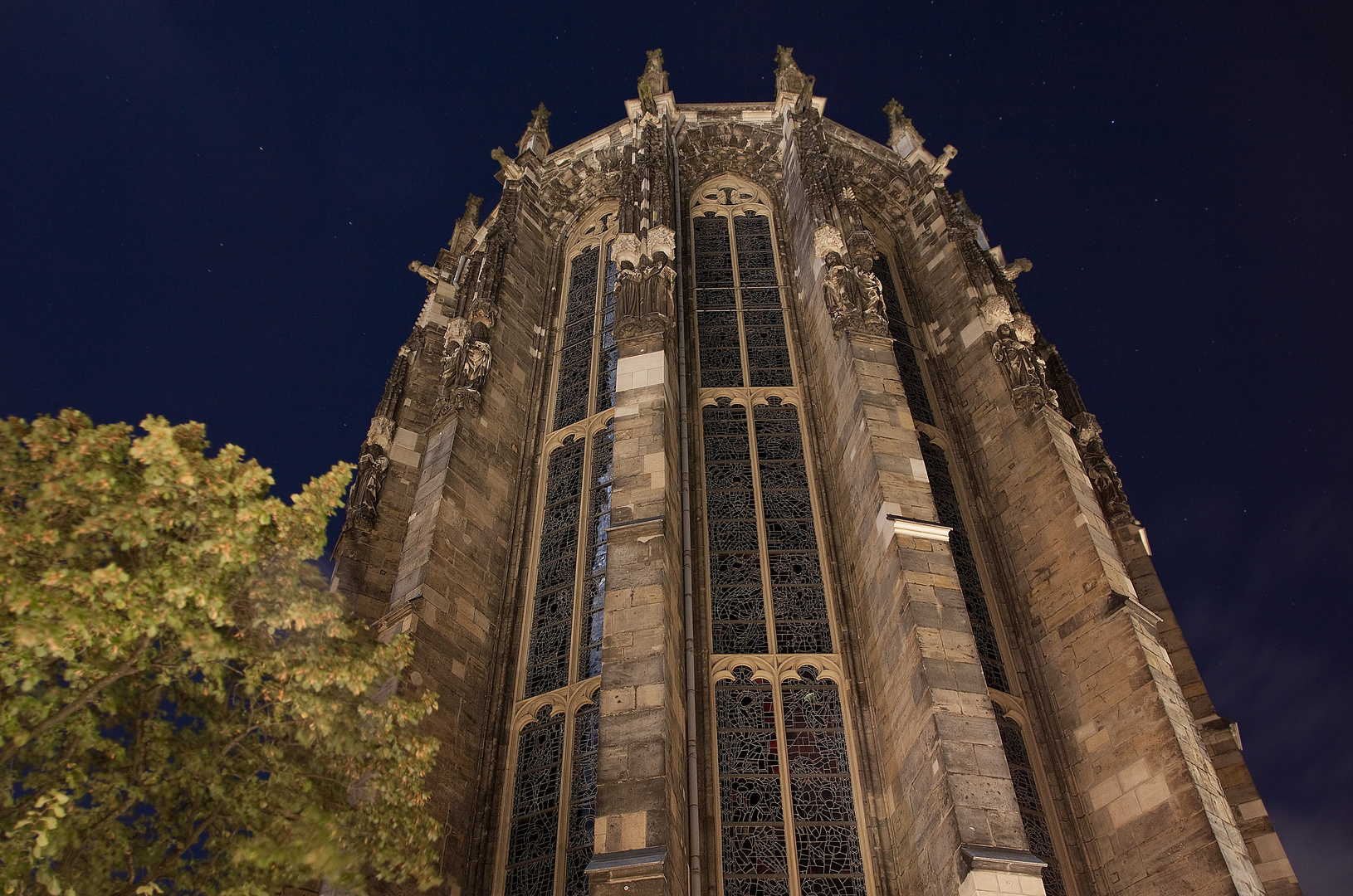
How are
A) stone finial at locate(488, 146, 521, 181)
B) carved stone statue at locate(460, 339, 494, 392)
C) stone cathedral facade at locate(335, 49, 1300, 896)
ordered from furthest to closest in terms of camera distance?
stone finial at locate(488, 146, 521, 181) < carved stone statue at locate(460, 339, 494, 392) < stone cathedral facade at locate(335, 49, 1300, 896)

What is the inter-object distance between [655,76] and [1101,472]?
1231 centimetres

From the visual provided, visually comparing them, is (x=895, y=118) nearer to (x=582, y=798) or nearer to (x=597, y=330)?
(x=597, y=330)

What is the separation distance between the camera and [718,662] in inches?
444

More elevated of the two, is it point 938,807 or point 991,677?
point 991,677

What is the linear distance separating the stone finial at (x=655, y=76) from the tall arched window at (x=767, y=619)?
5091 mm

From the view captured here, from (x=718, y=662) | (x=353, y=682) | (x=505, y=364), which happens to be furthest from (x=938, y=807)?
(x=505, y=364)

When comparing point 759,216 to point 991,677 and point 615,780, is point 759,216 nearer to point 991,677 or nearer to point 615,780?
point 991,677

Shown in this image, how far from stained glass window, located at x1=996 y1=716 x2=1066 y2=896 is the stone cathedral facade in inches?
1.6

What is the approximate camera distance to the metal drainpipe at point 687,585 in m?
9.51

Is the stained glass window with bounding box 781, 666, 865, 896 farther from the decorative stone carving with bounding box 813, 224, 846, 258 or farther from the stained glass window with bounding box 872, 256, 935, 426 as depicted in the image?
the decorative stone carving with bounding box 813, 224, 846, 258

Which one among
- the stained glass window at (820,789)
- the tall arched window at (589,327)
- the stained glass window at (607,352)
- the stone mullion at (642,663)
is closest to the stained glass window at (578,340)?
the tall arched window at (589,327)

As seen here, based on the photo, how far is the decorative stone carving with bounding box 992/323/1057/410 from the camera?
13539 millimetres

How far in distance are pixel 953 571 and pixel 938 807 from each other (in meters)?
2.62

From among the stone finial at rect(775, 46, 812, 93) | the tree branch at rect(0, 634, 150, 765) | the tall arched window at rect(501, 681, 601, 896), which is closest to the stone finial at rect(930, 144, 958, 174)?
the stone finial at rect(775, 46, 812, 93)
